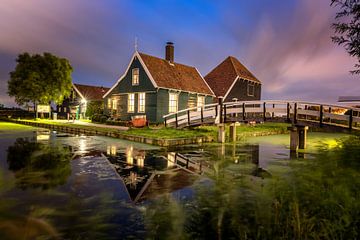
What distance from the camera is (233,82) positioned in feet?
107

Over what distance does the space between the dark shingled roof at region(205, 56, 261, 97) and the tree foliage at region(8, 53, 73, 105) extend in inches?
824

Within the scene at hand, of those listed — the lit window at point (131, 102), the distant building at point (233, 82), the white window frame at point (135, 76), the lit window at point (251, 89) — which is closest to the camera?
the white window frame at point (135, 76)

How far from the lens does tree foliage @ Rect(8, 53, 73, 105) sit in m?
36.6

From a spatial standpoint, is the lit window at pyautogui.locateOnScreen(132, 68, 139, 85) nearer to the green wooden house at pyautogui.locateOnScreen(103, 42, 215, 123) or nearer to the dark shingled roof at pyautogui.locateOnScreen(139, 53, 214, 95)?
the green wooden house at pyautogui.locateOnScreen(103, 42, 215, 123)

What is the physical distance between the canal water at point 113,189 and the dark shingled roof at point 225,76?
66.9 ft

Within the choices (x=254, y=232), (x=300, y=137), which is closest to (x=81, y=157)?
(x=254, y=232)

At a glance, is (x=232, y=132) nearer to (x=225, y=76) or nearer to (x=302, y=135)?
(x=302, y=135)

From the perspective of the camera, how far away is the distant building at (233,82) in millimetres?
32656

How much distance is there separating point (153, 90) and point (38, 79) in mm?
20260

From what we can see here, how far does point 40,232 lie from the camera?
4.84 meters

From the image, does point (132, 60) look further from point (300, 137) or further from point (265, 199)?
point (265, 199)

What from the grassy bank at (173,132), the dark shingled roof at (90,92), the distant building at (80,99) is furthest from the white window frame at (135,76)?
the dark shingled roof at (90,92)

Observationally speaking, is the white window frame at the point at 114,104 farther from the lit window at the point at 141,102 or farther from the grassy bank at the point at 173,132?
the grassy bank at the point at 173,132

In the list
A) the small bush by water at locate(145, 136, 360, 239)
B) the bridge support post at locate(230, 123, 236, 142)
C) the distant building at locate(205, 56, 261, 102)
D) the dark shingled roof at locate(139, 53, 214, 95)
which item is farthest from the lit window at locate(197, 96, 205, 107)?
the small bush by water at locate(145, 136, 360, 239)
